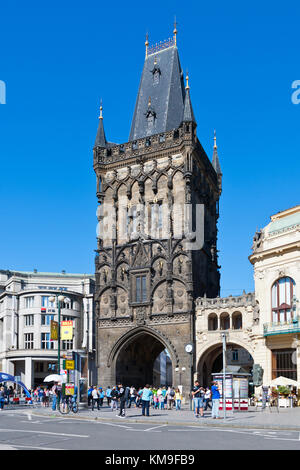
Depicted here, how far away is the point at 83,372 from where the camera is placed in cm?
7588

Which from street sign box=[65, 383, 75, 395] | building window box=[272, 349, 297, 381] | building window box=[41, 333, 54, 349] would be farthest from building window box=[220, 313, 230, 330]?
building window box=[41, 333, 54, 349]

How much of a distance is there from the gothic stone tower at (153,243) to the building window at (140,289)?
10 cm

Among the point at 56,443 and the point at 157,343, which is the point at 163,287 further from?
the point at 56,443

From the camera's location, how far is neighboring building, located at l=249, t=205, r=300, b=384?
4266 centimetres

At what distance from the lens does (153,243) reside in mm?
55531

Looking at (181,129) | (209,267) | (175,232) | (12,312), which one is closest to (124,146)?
(181,129)

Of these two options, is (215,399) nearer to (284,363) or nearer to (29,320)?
(284,363)

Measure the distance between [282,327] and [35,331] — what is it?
4237 cm

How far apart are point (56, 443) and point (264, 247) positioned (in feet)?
108

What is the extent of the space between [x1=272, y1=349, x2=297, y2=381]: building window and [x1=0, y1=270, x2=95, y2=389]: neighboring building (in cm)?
3420

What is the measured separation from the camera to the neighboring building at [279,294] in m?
42.7

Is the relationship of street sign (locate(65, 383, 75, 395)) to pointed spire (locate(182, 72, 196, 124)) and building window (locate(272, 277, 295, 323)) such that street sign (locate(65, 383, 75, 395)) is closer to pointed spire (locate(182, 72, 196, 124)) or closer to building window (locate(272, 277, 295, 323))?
building window (locate(272, 277, 295, 323))

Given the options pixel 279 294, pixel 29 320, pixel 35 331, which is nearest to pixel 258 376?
pixel 279 294

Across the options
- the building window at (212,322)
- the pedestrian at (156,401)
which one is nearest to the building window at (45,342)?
the building window at (212,322)
